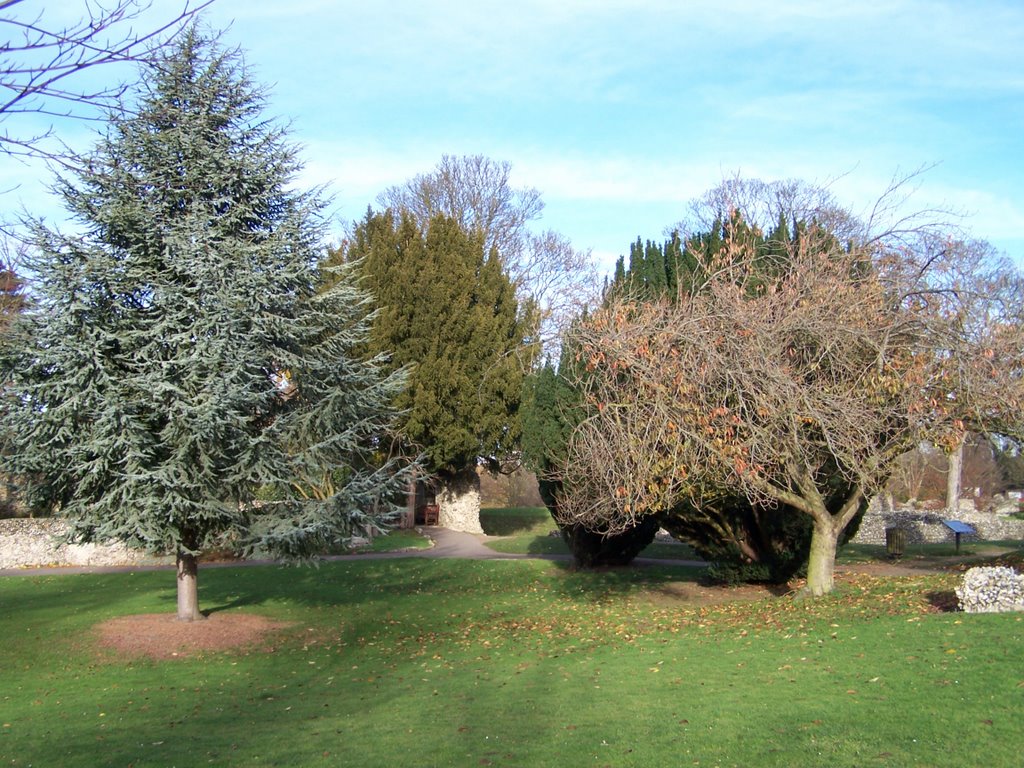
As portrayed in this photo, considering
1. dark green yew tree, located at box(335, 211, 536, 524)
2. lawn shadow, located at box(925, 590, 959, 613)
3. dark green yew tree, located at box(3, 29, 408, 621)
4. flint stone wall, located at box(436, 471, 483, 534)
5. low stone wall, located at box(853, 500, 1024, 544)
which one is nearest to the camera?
lawn shadow, located at box(925, 590, 959, 613)

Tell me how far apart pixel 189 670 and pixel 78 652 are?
218 cm

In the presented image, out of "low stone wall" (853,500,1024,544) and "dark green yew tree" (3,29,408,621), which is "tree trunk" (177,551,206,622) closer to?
"dark green yew tree" (3,29,408,621)

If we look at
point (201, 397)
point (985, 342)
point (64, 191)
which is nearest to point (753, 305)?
point (985, 342)

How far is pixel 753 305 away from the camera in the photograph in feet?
38.4

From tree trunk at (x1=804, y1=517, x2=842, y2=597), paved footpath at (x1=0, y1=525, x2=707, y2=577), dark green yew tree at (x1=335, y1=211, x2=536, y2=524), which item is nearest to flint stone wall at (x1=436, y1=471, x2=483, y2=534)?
dark green yew tree at (x1=335, y1=211, x2=536, y2=524)

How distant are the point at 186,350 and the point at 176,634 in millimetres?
4624

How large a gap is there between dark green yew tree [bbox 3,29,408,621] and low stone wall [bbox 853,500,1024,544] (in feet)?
70.6

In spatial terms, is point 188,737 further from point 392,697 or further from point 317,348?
point 317,348

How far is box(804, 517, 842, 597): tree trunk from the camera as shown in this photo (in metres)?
13.7

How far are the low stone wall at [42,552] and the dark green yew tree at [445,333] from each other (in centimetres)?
901

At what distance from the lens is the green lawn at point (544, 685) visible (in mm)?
7277

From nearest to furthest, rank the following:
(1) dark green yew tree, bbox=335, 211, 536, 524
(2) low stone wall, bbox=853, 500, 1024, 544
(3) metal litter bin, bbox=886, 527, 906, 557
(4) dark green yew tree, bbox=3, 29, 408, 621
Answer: (4) dark green yew tree, bbox=3, 29, 408, 621, (3) metal litter bin, bbox=886, 527, 906, 557, (1) dark green yew tree, bbox=335, 211, 536, 524, (2) low stone wall, bbox=853, 500, 1024, 544

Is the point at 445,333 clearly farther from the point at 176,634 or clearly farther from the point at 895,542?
the point at 176,634

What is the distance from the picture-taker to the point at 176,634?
14289 mm
